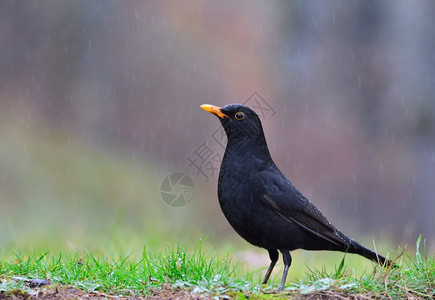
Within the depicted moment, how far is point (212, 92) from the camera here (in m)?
12.5

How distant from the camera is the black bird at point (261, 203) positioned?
4.39 meters

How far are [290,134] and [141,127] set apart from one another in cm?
322

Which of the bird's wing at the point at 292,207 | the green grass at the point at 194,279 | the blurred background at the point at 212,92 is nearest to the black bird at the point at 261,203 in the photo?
the bird's wing at the point at 292,207

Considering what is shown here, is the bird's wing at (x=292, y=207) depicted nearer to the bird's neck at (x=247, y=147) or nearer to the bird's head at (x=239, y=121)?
the bird's neck at (x=247, y=147)

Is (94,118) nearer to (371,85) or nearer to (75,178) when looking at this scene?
(75,178)

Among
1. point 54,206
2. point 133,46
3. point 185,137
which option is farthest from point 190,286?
point 133,46

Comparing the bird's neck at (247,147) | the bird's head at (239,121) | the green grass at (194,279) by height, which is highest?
the bird's head at (239,121)

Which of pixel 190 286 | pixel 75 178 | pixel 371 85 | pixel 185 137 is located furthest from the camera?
pixel 185 137

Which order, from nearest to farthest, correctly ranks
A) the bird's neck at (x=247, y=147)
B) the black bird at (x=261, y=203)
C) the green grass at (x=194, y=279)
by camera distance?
the green grass at (x=194, y=279)
the black bird at (x=261, y=203)
the bird's neck at (x=247, y=147)

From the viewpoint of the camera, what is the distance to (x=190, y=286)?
3.85 metres

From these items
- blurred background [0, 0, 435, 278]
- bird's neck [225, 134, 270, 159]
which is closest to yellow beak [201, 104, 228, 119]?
bird's neck [225, 134, 270, 159]

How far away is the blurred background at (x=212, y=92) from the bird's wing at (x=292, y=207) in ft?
20.6

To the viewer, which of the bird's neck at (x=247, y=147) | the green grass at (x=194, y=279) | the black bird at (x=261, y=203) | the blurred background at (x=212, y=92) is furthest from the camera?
the blurred background at (x=212, y=92)

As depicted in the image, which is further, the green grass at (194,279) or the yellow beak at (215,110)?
the yellow beak at (215,110)
